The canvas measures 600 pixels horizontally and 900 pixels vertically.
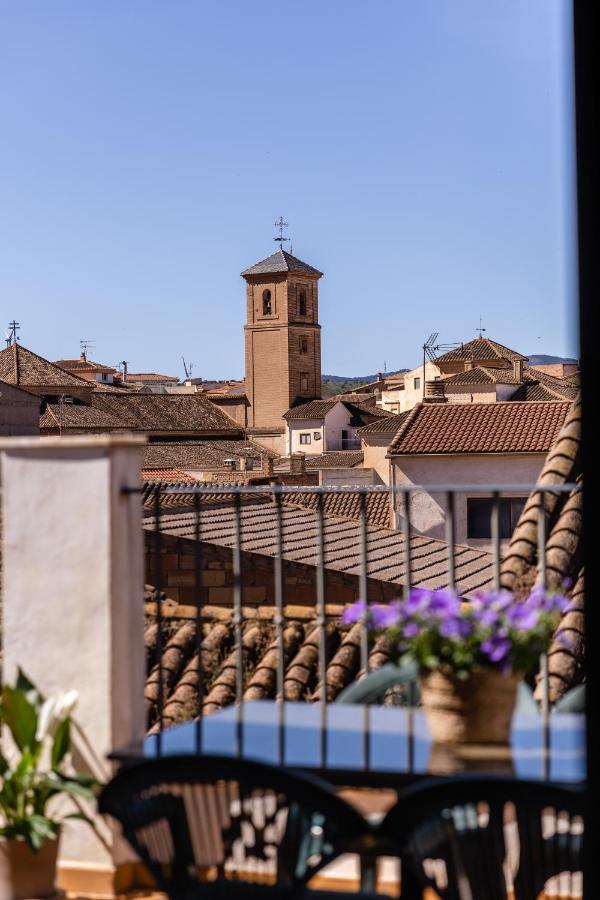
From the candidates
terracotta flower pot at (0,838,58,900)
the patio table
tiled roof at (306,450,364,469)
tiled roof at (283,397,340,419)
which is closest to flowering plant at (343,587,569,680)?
the patio table

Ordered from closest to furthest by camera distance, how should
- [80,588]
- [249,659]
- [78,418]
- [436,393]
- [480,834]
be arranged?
1. [480,834]
2. [80,588]
3. [249,659]
4. [436,393]
5. [78,418]

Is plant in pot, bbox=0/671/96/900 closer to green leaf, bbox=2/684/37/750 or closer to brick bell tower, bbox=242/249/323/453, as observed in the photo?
green leaf, bbox=2/684/37/750

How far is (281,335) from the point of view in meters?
102

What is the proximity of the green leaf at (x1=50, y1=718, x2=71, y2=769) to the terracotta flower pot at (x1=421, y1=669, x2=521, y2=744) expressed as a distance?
4.13 ft

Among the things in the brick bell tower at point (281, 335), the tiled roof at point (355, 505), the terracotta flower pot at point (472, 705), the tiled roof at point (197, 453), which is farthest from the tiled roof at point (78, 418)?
the terracotta flower pot at point (472, 705)

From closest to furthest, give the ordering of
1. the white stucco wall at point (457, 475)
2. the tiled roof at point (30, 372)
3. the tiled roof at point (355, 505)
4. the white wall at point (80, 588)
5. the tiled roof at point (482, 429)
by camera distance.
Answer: the white wall at point (80, 588)
the white stucco wall at point (457, 475)
the tiled roof at point (482, 429)
the tiled roof at point (355, 505)
the tiled roof at point (30, 372)

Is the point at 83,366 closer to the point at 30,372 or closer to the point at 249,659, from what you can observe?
the point at 30,372

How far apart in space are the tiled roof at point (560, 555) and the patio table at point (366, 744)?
44.5 inches

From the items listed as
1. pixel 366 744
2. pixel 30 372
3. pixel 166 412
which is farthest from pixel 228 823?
pixel 166 412

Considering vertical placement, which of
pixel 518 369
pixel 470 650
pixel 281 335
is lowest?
pixel 470 650

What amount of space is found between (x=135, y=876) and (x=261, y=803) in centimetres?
146

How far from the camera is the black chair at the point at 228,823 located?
285cm

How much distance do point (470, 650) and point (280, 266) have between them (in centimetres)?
10122

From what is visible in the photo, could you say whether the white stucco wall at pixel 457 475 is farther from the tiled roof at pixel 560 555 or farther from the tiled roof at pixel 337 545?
the tiled roof at pixel 560 555
